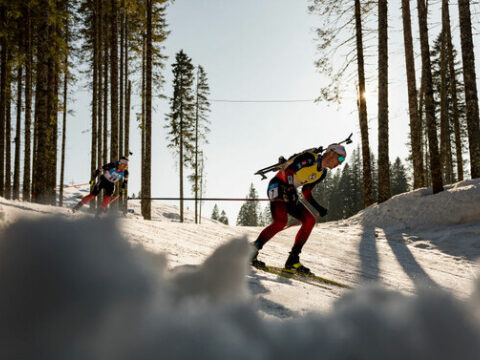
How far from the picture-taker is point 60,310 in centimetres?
163

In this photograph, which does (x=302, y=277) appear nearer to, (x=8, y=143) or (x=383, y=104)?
(x=383, y=104)

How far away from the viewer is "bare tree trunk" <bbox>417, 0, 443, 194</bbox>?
1063 cm

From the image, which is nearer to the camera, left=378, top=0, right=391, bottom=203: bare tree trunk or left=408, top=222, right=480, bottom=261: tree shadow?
left=408, top=222, right=480, bottom=261: tree shadow

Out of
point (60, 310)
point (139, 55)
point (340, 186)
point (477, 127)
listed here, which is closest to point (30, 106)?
point (139, 55)

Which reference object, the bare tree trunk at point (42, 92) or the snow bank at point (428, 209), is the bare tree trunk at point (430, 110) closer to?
the snow bank at point (428, 209)

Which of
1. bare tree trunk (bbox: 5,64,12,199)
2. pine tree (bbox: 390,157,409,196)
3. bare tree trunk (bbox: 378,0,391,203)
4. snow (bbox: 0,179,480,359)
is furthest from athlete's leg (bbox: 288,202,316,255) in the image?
pine tree (bbox: 390,157,409,196)

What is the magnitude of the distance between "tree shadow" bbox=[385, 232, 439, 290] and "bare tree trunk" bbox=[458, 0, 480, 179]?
4288mm

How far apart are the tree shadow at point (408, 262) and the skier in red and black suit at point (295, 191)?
1723mm

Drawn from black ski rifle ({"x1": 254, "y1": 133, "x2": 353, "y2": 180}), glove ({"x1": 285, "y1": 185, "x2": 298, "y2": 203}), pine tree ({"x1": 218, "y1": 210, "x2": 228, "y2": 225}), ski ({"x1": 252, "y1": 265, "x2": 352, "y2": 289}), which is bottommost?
pine tree ({"x1": 218, "y1": 210, "x2": 228, "y2": 225})

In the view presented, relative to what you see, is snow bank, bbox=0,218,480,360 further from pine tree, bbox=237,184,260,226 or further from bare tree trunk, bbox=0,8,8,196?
pine tree, bbox=237,184,260,226

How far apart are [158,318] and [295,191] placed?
348 cm

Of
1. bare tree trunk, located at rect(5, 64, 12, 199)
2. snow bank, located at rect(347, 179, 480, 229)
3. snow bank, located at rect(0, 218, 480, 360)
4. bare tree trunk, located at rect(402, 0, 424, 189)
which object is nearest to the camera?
snow bank, located at rect(0, 218, 480, 360)

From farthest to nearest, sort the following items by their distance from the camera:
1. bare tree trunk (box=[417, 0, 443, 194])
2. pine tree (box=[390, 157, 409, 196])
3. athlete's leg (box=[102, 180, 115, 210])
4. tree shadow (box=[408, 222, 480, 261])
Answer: pine tree (box=[390, 157, 409, 196]) → bare tree trunk (box=[417, 0, 443, 194]) → athlete's leg (box=[102, 180, 115, 210]) → tree shadow (box=[408, 222, 480, 261])

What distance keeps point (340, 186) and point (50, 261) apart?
51435 mm
